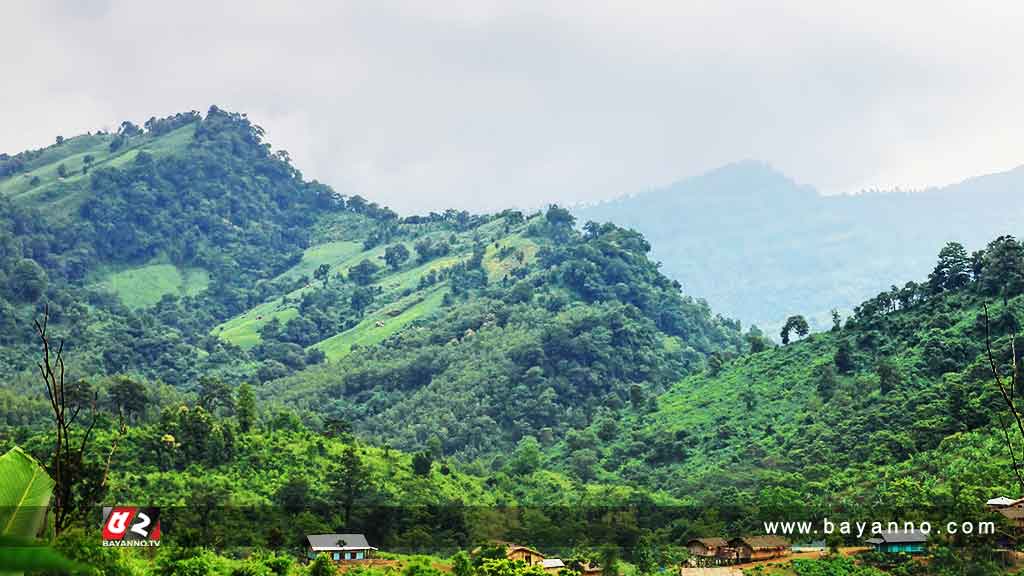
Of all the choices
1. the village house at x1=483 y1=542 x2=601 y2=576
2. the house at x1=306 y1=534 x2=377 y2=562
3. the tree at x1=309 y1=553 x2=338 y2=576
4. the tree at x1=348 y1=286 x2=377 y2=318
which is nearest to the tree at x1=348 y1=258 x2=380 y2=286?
the tree at x1=348 y1=286 x2=377 y2=318

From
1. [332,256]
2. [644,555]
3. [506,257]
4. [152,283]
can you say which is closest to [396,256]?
[332,256]

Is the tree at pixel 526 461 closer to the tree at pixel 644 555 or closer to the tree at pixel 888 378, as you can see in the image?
the tree at pixel 644 555

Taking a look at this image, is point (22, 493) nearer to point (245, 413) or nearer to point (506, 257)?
point (245, 413)

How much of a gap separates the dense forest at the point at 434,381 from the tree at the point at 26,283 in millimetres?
219

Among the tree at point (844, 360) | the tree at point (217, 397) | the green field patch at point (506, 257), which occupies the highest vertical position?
the green field patch at point (506, 257)

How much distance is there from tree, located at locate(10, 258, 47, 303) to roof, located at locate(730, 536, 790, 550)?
6359cm

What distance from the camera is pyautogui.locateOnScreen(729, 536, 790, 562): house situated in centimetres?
3534

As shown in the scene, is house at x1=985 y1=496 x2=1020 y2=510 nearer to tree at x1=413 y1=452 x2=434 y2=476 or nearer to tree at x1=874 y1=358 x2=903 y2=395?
tree at x1=874 y1=358 x2=903 y2=395

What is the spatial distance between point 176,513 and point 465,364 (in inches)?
1522

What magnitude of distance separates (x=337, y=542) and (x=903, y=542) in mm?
17678

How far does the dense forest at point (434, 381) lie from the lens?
127 ft

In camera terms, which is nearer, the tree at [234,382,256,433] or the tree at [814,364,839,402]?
the tree at [234,382,256,433]

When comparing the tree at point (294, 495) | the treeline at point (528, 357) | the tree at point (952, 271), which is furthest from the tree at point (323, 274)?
the tree at point (294, 495)

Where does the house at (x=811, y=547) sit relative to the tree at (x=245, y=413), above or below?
below
